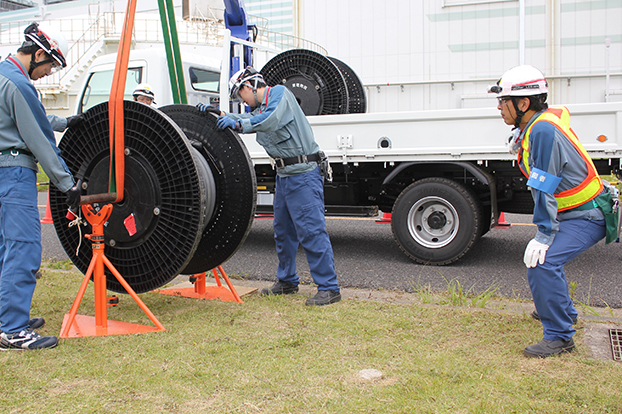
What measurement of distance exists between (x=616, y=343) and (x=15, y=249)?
3.70m

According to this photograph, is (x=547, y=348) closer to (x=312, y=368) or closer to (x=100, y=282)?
(x=312, y=368)

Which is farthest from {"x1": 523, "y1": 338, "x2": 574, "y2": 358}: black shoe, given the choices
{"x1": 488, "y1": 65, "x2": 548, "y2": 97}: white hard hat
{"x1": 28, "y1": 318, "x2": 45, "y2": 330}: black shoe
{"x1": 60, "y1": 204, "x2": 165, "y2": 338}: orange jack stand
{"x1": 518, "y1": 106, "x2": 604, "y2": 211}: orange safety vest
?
{"x1": 28, "y1": 318, "x2": 45, "y2": 330}: black shoe

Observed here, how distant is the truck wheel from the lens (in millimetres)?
5629

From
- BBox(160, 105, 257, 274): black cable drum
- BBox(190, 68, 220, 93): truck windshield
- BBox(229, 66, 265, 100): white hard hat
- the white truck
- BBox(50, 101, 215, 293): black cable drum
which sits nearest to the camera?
BBox(50, 101, 215, 293): black cable drum

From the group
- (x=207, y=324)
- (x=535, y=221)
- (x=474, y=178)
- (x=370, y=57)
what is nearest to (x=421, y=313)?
(x=535, y=221)

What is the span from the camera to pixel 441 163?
5.83 meters

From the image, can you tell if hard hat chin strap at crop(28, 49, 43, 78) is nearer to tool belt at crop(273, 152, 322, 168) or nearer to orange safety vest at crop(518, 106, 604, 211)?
tool belt at crop(273, 152, 322, 168)

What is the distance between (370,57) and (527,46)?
12.3 ft

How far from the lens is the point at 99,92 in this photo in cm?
766

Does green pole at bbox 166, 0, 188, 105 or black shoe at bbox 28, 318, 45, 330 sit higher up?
green pole at bbox 166, 0, 188, 105

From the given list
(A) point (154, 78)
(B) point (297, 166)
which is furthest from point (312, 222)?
(A) point (154, 78)

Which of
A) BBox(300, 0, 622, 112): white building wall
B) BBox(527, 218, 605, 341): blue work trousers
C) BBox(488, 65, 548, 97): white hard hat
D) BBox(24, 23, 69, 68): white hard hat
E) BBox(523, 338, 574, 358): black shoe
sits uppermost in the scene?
BBox(300, 0, 622, 112): white building wall

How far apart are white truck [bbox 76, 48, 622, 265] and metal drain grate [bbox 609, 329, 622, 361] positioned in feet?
7.10

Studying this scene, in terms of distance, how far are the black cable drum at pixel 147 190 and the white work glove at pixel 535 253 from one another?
6.59ft
